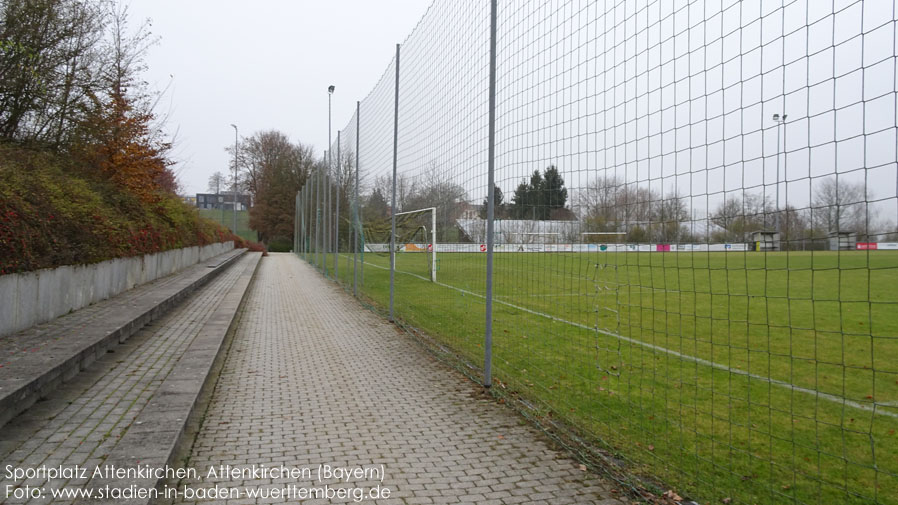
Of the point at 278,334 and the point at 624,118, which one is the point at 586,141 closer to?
the point at 624,118

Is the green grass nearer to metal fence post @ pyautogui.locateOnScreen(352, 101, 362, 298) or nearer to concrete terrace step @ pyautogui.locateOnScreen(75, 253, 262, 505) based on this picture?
metal fence post @ pyautogui.locateOnScreen(352, 101, 362, 298)

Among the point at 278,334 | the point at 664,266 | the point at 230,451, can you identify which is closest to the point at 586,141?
the point at 664,266

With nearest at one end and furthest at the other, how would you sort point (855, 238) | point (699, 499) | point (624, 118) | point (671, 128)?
point (855, 238) → point (699, 499) → point (671, 128) → point (624, 118)

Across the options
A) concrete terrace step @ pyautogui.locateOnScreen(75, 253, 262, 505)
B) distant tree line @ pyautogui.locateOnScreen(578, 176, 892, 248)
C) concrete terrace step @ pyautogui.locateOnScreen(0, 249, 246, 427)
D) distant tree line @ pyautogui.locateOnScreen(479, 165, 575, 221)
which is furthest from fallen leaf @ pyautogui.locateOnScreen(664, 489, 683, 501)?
concrete terrace step @ pyautogui.locateOnScreen(0, 249, 246, 427)

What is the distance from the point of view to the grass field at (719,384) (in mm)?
3289

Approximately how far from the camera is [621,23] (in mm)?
4043

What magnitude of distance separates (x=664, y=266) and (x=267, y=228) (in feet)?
178

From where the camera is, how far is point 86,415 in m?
4.13

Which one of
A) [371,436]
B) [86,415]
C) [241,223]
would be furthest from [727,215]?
[241,223]

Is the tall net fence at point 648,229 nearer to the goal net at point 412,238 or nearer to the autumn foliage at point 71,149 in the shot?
the goal net at point 412,238

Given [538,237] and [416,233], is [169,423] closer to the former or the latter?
[538,237]

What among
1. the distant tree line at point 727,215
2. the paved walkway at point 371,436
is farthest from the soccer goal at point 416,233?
the distant tree line at point 727,215

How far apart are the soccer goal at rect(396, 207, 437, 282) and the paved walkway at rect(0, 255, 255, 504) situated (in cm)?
426

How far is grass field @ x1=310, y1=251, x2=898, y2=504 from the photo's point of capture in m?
3.29
